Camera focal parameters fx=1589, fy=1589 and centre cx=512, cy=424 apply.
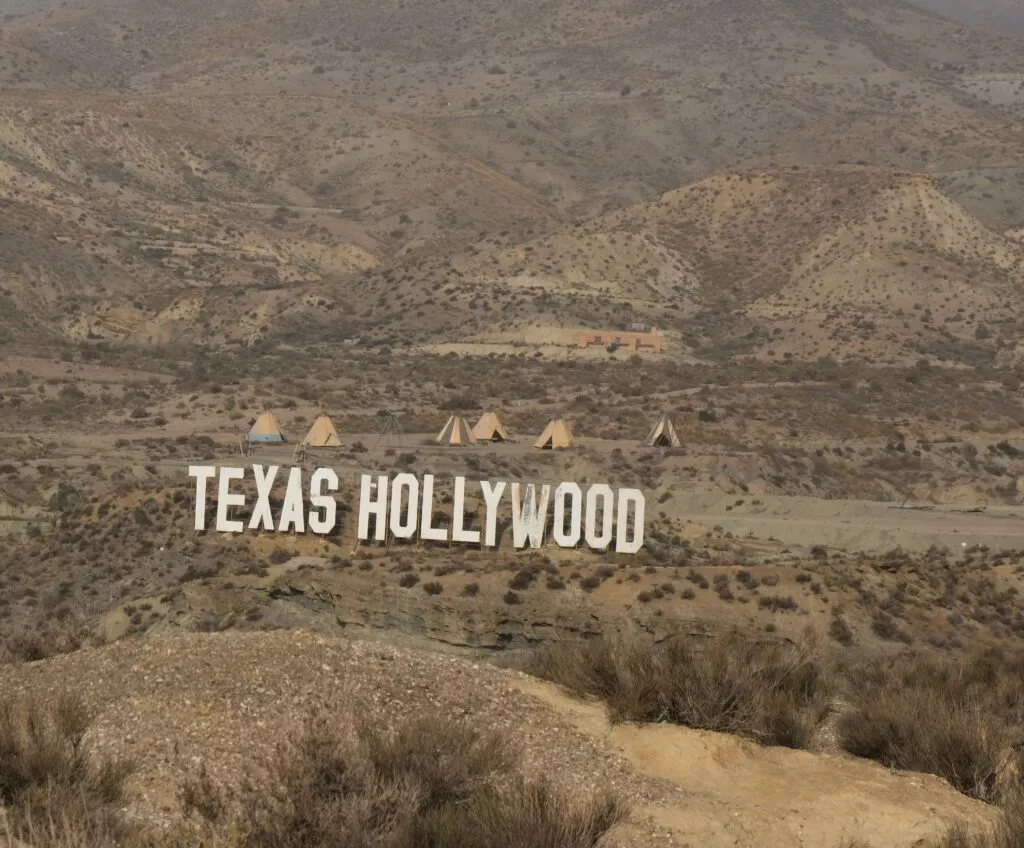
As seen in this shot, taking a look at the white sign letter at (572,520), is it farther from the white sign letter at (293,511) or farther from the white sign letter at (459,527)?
the white sign letter at (293,511)

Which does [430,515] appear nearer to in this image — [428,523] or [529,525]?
[428,523]

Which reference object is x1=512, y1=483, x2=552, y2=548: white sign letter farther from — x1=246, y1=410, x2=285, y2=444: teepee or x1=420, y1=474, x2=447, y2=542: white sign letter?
x1=246, y1=410, x2=285, y2=444: teepee

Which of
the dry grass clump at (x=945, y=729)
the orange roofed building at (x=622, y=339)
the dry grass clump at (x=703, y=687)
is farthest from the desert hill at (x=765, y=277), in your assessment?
the dry grass clump at (x=703, y=687)

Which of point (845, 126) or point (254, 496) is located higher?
point (845, 126)

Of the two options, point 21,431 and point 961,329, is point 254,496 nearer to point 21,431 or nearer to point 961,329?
point 21,431

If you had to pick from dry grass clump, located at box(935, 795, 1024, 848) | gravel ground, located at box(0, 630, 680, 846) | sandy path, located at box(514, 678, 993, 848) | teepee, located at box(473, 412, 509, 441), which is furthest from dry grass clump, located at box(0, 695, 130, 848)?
teepee, located at box(473, 412, 509, 441)

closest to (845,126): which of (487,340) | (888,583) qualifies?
(487,340)
